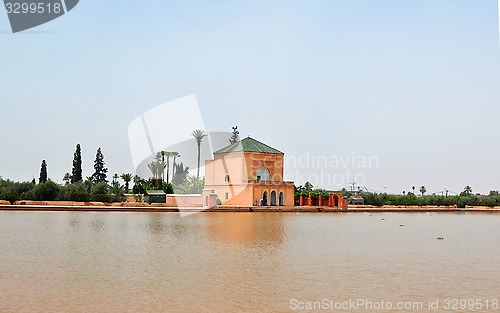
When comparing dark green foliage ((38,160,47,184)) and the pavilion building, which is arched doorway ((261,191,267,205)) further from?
dark green foliage ((38,160,47,184))

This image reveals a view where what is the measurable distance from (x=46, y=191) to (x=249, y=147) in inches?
742

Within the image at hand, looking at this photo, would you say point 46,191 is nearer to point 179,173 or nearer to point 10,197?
point 10,197

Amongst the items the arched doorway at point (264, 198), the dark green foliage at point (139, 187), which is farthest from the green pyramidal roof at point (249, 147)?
the dark green foliage at point (139, 187)

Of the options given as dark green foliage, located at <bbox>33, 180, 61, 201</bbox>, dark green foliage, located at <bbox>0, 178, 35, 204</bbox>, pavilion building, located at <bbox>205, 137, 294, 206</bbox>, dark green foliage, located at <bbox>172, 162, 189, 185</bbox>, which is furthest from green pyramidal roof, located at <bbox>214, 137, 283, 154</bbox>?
dark green foliage, located at <bbox>172, 162, 189, 185</bbox>

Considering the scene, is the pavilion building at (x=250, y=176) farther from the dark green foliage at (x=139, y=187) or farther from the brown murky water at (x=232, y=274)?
the brown murky water at (x=232, y=274)

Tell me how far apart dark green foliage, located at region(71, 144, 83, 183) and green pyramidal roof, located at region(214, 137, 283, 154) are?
18.4 metres

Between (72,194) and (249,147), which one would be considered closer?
(72,194)

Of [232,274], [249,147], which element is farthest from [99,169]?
[232,274]

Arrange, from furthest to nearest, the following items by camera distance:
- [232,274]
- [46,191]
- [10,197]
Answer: [46,191], [10,197], [232,274]

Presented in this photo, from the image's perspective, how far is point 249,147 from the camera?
52.1 meters

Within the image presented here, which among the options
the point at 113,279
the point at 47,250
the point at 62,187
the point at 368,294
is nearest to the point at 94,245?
the point at 47,250

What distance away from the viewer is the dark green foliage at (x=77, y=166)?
63094 mm

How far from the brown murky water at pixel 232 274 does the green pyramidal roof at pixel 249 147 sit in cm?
3115

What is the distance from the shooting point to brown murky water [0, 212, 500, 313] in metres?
9.52
